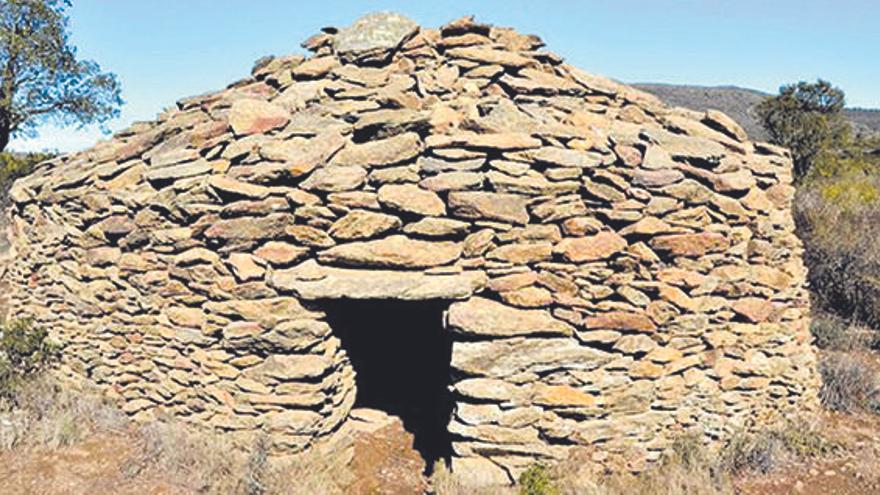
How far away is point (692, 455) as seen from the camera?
15.9 ft

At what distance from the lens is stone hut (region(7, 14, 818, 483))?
4645 millimetres

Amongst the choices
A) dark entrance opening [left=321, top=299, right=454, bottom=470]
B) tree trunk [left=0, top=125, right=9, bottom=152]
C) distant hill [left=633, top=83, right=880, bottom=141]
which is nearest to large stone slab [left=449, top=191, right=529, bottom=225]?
dark entrance opening [left=321, top=299, right=454, bottom=470]

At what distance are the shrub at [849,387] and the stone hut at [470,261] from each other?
33.5 inches

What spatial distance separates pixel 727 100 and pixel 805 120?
22686mm

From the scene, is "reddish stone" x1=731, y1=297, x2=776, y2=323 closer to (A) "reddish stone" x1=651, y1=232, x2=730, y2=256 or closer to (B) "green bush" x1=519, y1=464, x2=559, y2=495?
(A) "reddish stone" x1=651, y1=232, x2=730, y2=256

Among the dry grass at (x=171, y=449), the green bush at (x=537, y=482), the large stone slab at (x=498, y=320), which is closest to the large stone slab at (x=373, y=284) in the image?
the large stone slab at (x=498, y=320)

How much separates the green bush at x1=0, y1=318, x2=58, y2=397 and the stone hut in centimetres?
79

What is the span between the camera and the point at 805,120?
18844mm

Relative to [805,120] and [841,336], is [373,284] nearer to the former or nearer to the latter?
[841,336]

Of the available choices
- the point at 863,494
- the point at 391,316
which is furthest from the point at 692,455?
the point at 391,316

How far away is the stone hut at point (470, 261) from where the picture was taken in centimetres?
464

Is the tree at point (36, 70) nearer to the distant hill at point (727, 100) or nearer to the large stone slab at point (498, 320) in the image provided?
the large stone slab at point (498, 320)

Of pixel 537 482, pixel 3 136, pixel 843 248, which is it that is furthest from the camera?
pixel 3 136

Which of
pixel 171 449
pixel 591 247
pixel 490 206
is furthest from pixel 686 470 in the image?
→ pixel 171 449
